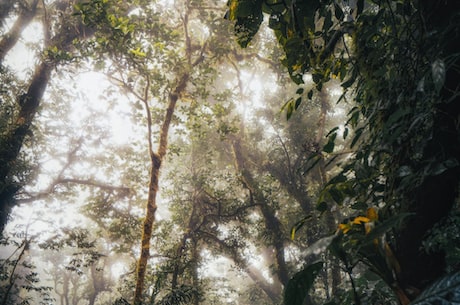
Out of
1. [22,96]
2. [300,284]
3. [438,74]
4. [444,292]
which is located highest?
[22,96]

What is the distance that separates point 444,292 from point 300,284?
388mm

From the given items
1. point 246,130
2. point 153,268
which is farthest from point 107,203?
point 246,130

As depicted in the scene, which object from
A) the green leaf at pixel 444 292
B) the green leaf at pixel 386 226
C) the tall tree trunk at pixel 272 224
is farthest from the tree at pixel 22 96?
the green leaf at pixel 444 292

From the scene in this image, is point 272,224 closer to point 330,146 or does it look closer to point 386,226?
point 330,146

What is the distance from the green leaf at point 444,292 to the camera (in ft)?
2.36

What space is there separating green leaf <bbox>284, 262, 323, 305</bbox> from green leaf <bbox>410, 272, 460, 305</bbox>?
0.28 m

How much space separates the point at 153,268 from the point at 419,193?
840 cm

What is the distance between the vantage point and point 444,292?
73 cm

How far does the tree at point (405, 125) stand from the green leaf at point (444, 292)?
178 mm

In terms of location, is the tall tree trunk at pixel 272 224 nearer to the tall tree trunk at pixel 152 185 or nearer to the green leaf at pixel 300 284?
the tall tree trunk at pixel 152 185

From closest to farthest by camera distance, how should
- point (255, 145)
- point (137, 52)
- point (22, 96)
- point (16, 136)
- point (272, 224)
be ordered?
point (137, 52), point (16, 136), point (22, 96), point (272, 224), point (255, 145)

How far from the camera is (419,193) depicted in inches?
39.6

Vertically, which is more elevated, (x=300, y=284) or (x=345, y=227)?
(x=345, y=227)

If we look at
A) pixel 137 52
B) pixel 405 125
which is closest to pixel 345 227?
pixel 405 125
